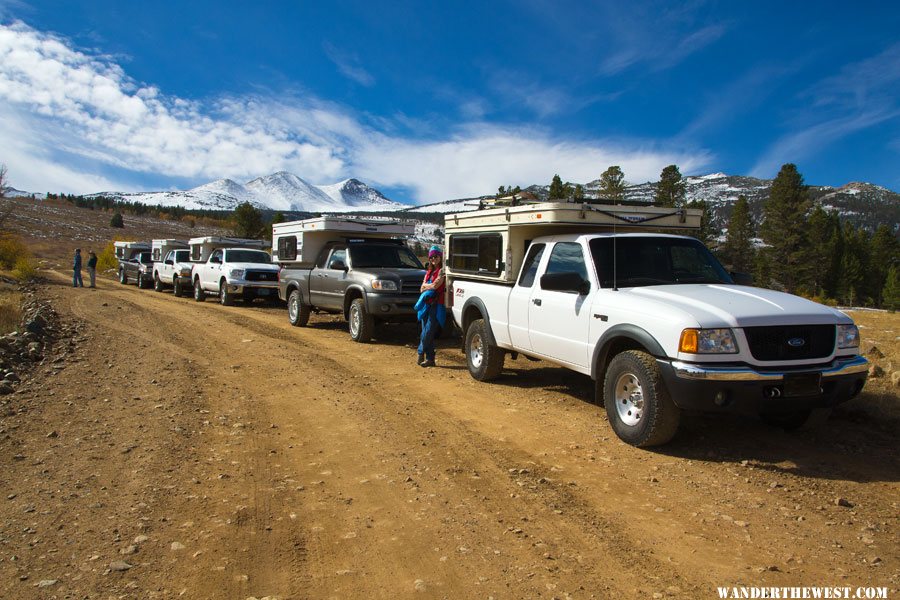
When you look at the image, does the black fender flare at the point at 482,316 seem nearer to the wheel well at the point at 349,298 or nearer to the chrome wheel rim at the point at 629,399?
the chrome wheel rim at the point at 629,399

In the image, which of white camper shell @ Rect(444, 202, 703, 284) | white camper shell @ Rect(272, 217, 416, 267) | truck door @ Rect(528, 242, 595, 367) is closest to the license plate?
truck door @ Rect(528, 242, 595, 367)

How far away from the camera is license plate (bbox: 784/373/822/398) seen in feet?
15.5

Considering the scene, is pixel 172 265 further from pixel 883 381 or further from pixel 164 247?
pixel 883 381

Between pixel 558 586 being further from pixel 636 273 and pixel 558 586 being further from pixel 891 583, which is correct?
pixel 636 273

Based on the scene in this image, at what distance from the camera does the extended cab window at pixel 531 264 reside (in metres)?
7.23

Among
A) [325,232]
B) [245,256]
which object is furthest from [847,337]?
[245,256]

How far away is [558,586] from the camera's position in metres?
3.16

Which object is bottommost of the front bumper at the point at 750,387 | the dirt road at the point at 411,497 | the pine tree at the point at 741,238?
the dirt road at the point at 411,497

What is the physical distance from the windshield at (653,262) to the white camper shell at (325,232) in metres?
8.00

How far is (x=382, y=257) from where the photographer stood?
42.0ft

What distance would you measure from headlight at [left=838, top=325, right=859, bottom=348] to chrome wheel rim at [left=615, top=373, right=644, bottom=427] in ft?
5.48

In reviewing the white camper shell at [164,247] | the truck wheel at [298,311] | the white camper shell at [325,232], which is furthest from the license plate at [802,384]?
the white camper shell at [164,247]

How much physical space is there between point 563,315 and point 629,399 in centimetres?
125

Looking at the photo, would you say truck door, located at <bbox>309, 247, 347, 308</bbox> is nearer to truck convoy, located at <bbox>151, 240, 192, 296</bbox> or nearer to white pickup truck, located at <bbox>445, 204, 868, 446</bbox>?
white pickup truck, located at <bbox>445, 204, 868, 446</bbox>
